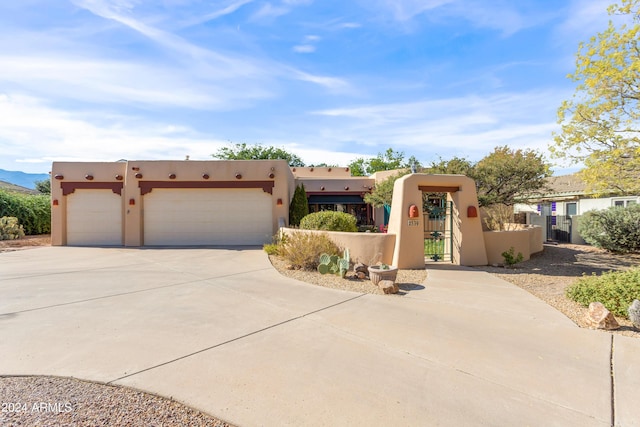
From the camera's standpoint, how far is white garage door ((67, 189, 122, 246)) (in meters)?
15.7

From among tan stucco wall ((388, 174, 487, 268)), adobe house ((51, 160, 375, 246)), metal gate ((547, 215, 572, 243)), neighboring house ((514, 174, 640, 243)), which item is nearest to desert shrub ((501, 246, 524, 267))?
tan stucco wall ((388, 174, 487, 268))

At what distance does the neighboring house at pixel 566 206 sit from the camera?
18.0 m

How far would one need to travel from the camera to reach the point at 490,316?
18.5 ft

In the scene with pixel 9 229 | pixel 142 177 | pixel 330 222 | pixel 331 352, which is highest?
pixel 142 177

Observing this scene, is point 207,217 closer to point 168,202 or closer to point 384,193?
point 168,202

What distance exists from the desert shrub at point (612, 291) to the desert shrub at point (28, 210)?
26649 millimetres

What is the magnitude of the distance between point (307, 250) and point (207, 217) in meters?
8.09

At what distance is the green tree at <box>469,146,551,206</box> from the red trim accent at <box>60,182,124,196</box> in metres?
17.7

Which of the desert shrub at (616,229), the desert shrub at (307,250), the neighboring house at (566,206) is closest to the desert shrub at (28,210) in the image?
the desert shrub at (307,250)

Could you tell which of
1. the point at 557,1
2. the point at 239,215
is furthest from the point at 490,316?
the point at 239,215

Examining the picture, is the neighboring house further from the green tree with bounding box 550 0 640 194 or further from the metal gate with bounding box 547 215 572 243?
the green tree with bounding box 550 0 640 194

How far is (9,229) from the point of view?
1712 cm

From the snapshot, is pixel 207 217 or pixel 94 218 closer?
pixel 207 217

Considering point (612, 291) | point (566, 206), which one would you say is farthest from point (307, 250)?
point (566, 206)
